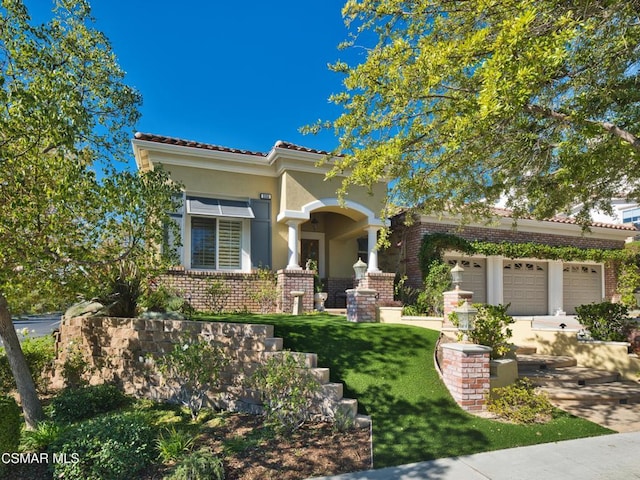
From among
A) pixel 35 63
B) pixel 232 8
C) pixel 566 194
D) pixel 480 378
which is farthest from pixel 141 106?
pixel 566 194

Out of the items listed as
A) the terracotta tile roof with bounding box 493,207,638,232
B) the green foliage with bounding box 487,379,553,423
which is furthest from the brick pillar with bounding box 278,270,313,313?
the terracotta tile roof with bounding box 493,207,638,232

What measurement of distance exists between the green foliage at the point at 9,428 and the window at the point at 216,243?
7.29 meters

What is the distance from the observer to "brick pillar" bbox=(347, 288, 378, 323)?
9.36 m

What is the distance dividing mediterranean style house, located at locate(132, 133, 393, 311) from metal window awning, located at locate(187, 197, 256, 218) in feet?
0.10

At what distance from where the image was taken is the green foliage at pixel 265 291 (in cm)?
1194

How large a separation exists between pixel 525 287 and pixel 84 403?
54.3ft

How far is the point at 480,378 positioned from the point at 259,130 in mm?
12647

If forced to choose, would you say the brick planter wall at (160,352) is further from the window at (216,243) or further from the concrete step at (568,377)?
the window at (216,243)

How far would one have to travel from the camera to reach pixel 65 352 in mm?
8266

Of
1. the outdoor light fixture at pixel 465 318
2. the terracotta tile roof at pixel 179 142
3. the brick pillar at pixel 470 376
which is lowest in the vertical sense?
the brick pillar at pixel 470 376

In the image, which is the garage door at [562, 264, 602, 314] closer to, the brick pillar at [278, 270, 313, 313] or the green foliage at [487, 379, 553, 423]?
the brick pillar at [278, 270, 313, 313]

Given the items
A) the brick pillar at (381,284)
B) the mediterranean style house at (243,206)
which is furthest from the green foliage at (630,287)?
the mediterranean style house at (243,206)

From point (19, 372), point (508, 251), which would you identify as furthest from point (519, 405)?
point (508, 251)

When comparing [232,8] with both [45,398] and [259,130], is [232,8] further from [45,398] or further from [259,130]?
[45,398]
